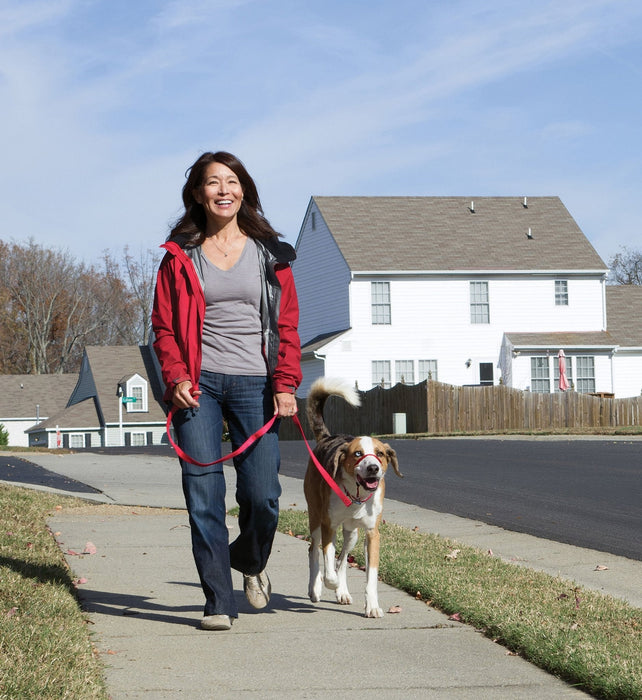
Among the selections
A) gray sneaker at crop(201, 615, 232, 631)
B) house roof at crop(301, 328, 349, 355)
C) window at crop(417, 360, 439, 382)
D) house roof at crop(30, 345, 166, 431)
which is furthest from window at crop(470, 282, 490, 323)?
gray sneaker at crop(201, 615, 232, 631)

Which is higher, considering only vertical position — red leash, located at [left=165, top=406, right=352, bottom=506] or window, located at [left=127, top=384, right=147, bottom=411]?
window, located at [left=127, top=384, right=147, bottom=411]

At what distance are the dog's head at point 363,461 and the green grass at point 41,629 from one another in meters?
1.58

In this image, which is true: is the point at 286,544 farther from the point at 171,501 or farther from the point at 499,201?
the point at 499,201

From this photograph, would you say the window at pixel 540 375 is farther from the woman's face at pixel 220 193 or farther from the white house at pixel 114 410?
the woman's face at pixel 220 193

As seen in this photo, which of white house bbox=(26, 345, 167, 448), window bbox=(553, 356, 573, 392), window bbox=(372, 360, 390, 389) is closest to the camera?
window bbox=(372, 360, 390, 389)

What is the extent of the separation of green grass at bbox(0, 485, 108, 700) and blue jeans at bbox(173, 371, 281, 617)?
2.36 ft

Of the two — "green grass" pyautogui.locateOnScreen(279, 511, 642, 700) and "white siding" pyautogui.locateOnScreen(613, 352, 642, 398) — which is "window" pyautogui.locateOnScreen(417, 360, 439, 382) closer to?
"white siding" pyautogui.locateOnScreen(613, 352, 642, 398)

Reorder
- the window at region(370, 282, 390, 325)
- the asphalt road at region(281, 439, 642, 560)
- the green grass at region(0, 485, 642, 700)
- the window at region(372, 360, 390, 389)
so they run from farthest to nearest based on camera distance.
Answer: the window at region(372, 360, 390, 389), the window at region(370, 282, 390, 325), the asphalt road at region(281, 439, 642, 560), the green grass at region(0, 485, 642, 700)

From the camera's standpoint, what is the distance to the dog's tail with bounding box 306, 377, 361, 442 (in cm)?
629

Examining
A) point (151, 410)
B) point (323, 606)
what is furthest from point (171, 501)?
point (151, 410)

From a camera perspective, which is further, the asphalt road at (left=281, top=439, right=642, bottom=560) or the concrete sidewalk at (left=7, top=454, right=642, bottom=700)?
the asphalt road at (left=281, top=439, right=642, bottom=560)

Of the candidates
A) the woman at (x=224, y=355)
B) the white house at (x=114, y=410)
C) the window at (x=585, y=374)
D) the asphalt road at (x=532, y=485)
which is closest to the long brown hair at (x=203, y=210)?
the woman at (x=224, y=355)

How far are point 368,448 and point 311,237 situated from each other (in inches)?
1434

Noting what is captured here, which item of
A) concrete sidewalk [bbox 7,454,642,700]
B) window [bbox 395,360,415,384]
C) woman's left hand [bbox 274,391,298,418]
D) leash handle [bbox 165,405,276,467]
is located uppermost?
window [bbox 395,360,415,384]
